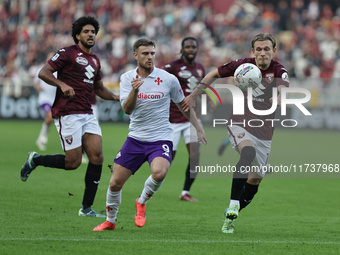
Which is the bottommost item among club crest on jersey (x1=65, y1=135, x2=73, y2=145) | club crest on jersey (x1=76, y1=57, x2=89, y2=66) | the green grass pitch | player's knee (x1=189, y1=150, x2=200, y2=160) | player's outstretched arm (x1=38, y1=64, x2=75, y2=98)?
the green grass pitch

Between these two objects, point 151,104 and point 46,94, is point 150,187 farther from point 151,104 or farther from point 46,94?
point 46,94

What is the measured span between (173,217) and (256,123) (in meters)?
1.83

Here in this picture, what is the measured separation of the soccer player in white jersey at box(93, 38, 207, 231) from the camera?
24.1ft

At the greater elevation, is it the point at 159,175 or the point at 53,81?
the point at 53,81

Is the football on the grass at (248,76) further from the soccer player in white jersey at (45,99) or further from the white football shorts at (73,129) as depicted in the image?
the soccer player in white jersey at (45,99)

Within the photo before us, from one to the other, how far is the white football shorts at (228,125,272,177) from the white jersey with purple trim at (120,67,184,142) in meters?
0.83

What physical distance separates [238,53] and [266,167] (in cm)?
2017

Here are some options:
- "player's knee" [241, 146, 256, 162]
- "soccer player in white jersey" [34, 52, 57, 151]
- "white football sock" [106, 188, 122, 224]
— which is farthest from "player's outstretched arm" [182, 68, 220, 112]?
"soccer player in white jersey" [34, 52, 57, 151]

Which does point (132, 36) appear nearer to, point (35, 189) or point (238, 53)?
point (238, 53)

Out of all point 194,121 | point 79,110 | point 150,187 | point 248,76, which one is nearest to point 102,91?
point 79,110

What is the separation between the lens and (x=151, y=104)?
750 cm

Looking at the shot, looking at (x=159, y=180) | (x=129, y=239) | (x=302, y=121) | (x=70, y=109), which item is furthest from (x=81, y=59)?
(x=302, y=121)

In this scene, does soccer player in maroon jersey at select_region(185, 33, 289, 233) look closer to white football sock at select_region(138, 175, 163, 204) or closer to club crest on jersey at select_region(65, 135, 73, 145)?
white football sock at select_region(138, 175, 163, 204)

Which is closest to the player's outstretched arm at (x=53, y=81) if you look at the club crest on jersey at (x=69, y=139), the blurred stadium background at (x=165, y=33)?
the club crest on jersey at (x=69, y=139)
